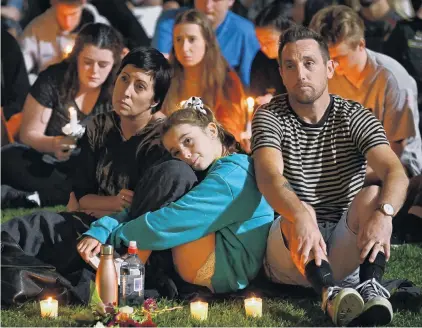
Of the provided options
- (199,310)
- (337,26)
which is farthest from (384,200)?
(337,26)

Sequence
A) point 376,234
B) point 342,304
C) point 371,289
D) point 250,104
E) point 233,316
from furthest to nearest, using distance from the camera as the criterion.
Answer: point 250,104 < point 233,316 < point 376,234 < point 371,289 < point 342,304

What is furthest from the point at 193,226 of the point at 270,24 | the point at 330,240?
the point at 270,24

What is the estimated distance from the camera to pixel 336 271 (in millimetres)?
5184

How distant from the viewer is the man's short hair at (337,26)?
8.03 meters

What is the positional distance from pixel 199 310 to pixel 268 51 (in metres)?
4.32

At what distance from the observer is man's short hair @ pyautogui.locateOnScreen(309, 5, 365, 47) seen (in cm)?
803

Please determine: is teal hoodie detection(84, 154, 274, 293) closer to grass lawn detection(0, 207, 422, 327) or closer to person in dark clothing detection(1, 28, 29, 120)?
grass lawn detection(0, 207, 422, 327)

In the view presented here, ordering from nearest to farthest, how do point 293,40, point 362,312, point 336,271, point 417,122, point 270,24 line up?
point 362,312, point 336,271, point 293,40, point 417,122, point 270,24

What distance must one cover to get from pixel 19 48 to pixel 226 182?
469cm

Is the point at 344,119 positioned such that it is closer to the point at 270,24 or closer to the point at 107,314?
the point at 107,314

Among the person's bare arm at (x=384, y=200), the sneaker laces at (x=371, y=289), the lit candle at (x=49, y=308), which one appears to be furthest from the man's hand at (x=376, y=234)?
the lit candle at (x=49, y=308)

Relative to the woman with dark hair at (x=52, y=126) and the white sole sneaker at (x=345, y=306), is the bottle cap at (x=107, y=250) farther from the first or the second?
the woman with dark hair at (x=52, y=126)

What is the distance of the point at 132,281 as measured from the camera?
5191 mm

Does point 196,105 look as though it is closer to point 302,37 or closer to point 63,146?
point 302,37
